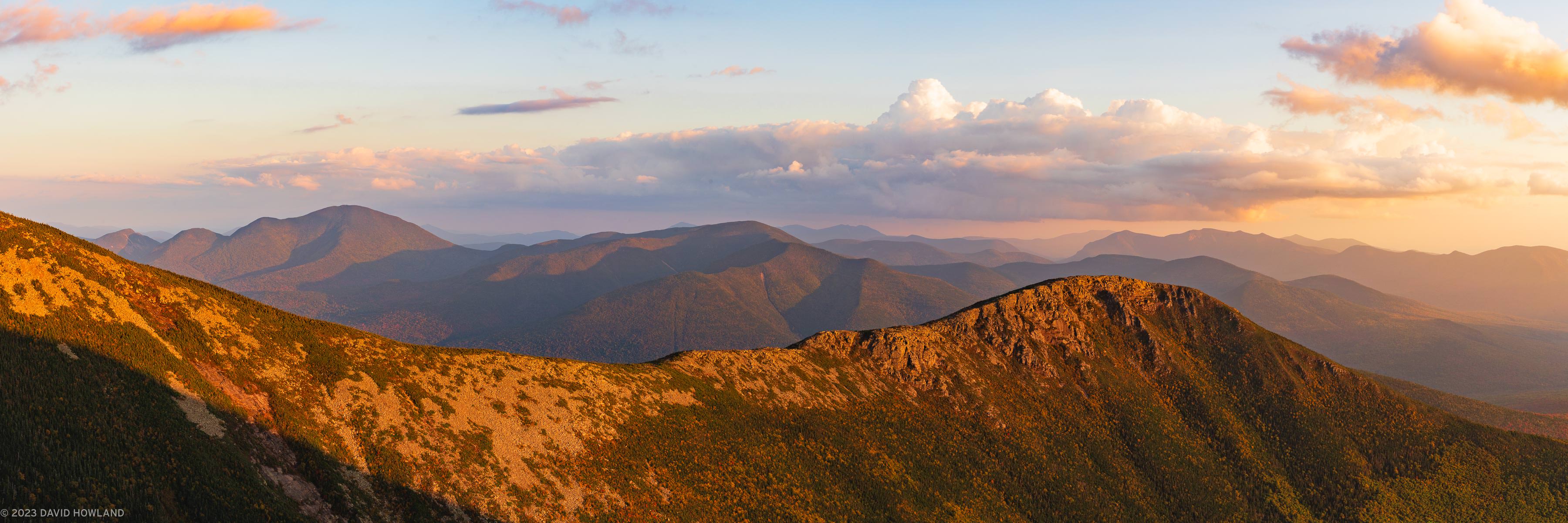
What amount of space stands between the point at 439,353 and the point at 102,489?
6173cm

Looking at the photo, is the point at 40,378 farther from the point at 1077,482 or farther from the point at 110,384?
the point at 1077,482

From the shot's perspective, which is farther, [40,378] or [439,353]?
[439,353]

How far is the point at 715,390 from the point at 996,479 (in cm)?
7782

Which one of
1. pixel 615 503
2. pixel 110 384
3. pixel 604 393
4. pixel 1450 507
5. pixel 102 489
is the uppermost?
pixel 110 384

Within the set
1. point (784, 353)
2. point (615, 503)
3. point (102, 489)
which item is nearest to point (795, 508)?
point (615, 503)

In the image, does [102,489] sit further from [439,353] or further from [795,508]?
[795,508]

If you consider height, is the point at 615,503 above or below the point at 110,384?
below

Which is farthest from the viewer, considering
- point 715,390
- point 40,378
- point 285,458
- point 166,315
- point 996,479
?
point 996,479

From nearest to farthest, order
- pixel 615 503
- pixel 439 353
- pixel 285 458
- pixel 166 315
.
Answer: pixel 285 458 → pixel 166 315 → pixel 615 503 → pixel 439 353

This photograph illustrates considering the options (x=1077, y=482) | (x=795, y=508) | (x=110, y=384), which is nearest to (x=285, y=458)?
(x=110, y=384)

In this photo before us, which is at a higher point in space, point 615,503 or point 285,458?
point 285,458

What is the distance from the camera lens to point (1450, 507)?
7815 inches

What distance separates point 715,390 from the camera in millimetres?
166750

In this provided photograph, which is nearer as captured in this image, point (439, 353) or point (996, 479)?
point (439, 353)
